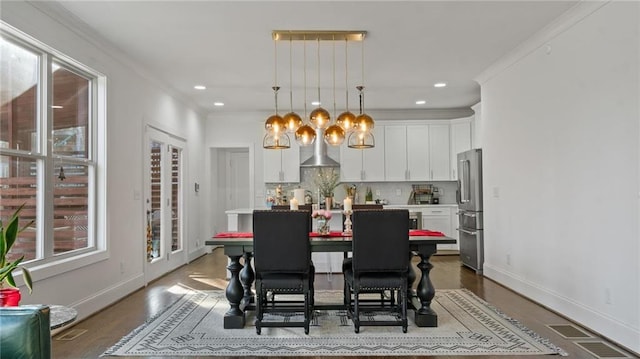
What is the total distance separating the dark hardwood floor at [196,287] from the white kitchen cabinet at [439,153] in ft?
6.17

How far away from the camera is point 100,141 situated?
4.20 metres

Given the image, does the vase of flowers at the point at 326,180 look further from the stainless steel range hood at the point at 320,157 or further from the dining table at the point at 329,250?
the dining table at the point at 329,250

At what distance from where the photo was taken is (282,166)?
7.98 m

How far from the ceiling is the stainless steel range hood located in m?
1.28

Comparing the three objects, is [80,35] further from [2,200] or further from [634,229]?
[634,229]

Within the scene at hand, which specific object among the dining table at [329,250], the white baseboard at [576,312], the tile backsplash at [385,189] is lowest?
A: the white baseboard at [576,312]

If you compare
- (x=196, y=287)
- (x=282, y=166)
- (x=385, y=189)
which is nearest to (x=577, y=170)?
(x=196, y=287)

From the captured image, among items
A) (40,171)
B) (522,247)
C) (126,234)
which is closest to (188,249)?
(126,234)

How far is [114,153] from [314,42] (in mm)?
2394

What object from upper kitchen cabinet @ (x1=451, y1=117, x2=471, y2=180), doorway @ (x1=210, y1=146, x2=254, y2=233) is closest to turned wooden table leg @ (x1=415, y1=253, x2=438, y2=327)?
upper kitchen cabinet @ (x1=451, y1=117, x2=471, y2=180)

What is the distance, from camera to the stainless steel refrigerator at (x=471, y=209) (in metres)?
5.79

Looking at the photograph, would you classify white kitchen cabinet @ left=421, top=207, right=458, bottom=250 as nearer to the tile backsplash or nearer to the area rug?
the tile backsplash

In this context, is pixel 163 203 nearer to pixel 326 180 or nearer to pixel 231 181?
pixel 231 181

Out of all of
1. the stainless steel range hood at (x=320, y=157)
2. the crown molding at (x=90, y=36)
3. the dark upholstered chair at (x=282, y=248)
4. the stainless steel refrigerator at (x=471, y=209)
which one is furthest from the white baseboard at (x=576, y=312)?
the crown molding at (x=90, y=36)
